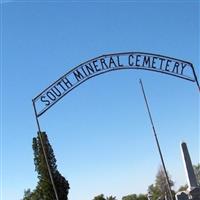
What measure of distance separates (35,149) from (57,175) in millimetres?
4001

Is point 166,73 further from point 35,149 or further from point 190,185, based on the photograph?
point 35,149

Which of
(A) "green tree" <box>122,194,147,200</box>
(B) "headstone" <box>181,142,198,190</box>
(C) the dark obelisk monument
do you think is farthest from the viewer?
(A) "green tree" <box>122,194,147,200</box>

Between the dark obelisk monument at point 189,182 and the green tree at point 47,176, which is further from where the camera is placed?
the green tree at point 47,176

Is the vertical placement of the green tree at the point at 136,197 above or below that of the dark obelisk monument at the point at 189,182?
above

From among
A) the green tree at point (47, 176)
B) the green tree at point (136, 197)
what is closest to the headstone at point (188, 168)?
the green tree at point (47, 176)

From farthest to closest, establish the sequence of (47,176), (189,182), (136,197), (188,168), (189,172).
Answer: (136,197) < (47,176) < (188,168) < (189,172) < (189,182)

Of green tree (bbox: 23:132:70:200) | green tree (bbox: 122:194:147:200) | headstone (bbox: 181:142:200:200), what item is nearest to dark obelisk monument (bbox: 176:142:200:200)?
headstone (bbox: 181:142:200:200)

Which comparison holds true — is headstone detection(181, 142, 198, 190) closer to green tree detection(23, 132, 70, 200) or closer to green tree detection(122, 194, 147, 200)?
green tree detection(23, 132, 70, 200)

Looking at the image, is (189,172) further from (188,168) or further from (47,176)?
(47,176)

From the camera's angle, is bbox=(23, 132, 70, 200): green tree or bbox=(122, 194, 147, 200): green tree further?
bbox=(122, 194, 147, 200): green tree

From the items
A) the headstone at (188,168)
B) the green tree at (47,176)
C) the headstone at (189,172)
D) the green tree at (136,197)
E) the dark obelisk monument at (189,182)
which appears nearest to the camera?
the dark obelisk monument at (189,182)

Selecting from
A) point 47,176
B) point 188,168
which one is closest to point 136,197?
point 47,176

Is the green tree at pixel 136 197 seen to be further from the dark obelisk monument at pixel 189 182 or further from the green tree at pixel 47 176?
the dark obelisk monument at pixel 189 182

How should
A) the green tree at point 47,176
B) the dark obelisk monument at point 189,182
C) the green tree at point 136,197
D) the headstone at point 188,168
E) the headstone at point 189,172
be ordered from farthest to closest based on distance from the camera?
the green tree at point 136,197
the green tree at point 47,176
the headstone at point 188,168
the headstone at point 189,172
the dark obelisk monument at point 189,182
